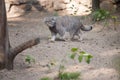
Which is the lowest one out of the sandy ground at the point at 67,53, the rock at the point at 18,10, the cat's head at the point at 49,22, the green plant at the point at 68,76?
the rock at the point at 18,10

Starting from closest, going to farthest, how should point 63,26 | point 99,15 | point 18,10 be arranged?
1. point 63,26
2. point 99,15
3. point 18,10

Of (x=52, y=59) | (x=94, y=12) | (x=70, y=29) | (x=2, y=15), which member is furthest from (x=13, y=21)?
(x=2, y=15)

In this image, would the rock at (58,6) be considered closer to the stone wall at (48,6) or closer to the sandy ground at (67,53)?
the stone wall at (48,6)

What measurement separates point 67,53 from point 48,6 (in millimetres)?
6999

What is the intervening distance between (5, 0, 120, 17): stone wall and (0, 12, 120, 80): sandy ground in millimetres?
2671

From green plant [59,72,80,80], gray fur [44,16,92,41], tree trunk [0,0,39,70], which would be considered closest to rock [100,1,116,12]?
gray fur [44,16,92,41]

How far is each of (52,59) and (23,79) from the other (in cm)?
129

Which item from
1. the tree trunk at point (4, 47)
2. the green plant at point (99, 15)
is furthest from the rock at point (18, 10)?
the tree trunk at point (4, 47)

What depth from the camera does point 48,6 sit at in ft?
47.5

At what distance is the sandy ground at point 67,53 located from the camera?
633cm

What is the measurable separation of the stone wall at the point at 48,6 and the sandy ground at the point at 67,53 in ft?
8.76

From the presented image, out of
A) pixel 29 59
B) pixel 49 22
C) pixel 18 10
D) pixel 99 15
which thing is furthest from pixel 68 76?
pixel 18 10

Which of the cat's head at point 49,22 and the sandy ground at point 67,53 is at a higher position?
the cat's head at point 49,22

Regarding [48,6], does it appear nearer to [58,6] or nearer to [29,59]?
[58,6]
